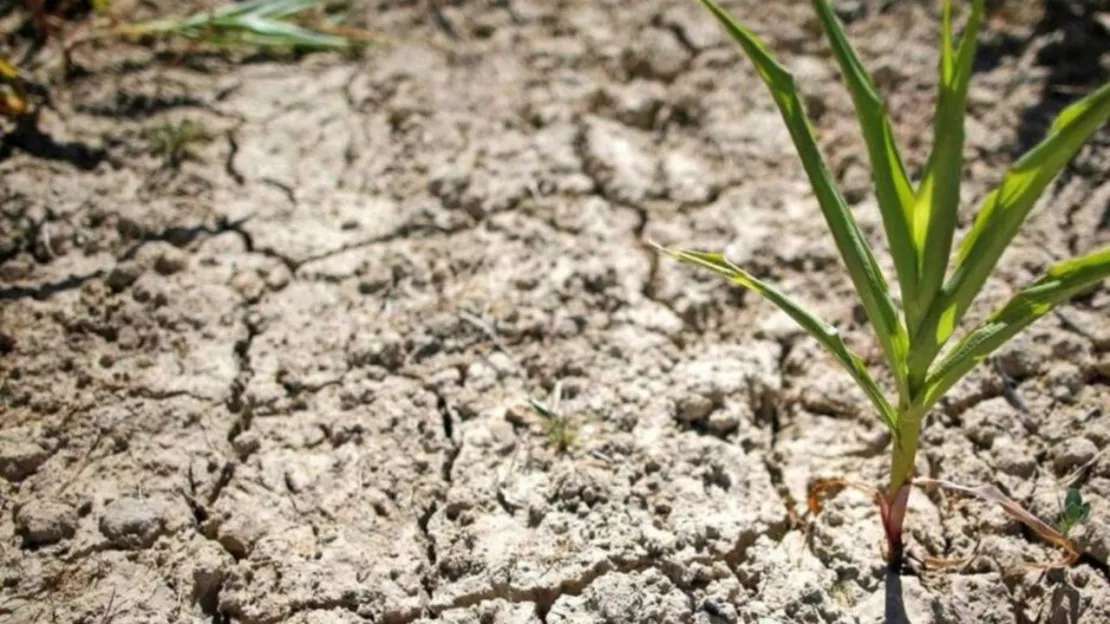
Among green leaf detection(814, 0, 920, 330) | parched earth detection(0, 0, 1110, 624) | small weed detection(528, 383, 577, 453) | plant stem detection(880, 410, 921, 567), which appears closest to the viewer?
green leaf detection(814, 0, 920, 330)

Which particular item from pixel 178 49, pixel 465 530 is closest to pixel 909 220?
pixel 465 530

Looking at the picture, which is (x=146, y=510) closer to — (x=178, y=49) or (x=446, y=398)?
(x=446, y=398)

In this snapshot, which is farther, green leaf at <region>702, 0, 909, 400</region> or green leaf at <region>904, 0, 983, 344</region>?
green leaf at <region>702, 0, 909, 400</region>

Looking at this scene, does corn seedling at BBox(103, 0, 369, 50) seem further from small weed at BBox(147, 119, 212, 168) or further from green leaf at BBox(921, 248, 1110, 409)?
green leaf at BBox(921, 248, 1110, 409)

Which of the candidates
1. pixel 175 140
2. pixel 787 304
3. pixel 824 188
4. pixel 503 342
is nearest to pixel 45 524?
pixel 503 342

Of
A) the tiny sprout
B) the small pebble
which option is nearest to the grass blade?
the small pebble

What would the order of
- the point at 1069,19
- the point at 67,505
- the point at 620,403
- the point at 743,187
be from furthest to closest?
the point at 1069,19
the point at 743,187
the point at 620,403
the point at 67,505
